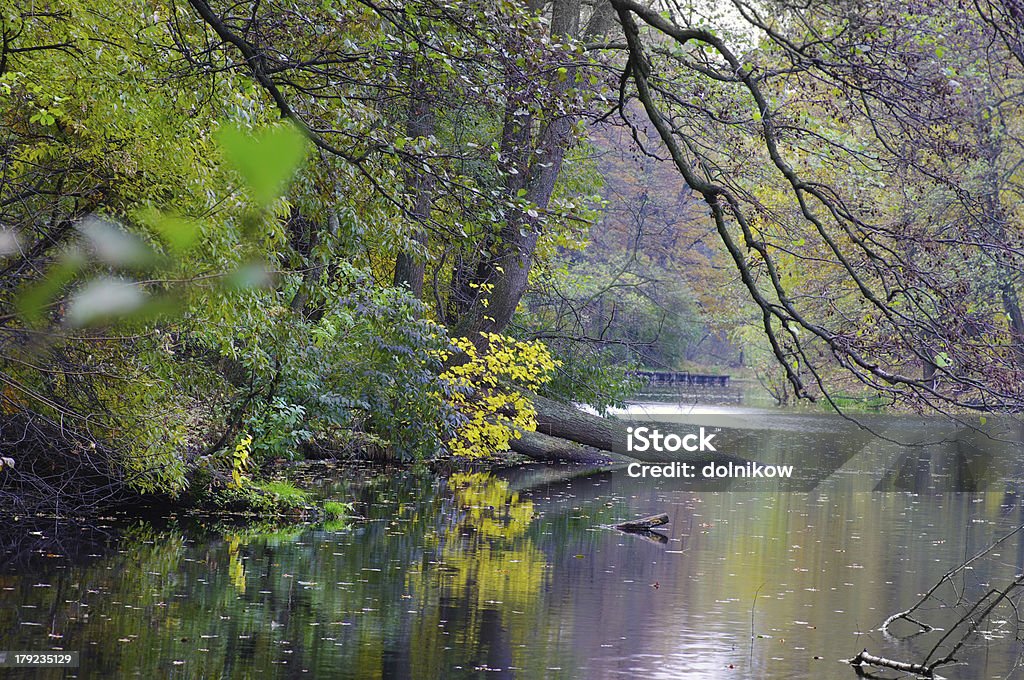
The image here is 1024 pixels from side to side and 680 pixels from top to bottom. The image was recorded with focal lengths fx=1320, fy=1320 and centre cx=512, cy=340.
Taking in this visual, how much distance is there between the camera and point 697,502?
57.9ft

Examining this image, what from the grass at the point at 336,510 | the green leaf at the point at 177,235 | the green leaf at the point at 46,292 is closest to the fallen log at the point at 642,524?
the grass at the point at 336,510

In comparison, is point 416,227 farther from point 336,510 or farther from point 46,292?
point 336,510

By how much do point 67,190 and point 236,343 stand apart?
9.82 ft

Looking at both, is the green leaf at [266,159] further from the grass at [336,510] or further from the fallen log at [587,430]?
the fallen log at [587,430]

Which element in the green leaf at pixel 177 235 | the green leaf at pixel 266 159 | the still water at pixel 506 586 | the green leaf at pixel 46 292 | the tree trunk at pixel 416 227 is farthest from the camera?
the tree trunk at pixel 416 227

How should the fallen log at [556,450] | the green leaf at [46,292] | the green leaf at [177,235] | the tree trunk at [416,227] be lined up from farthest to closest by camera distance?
the fallen log at [556,450], the tree trunk at [416,227], the green leaf at [46,292], the green leaf at [177,235]

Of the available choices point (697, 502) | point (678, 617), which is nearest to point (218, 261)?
point (678, 617)

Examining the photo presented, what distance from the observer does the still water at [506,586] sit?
830 cm

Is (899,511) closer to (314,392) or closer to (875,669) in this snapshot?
(314,392)

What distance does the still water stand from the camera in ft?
27.2

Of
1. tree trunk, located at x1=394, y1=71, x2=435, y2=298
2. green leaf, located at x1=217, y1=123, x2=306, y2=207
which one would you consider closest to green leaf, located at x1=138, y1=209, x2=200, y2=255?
green leaf, located at x1=217, y1=123, x2=306, y2=207

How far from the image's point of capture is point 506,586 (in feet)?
35.4

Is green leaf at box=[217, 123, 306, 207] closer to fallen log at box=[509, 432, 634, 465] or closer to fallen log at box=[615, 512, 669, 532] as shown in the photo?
fallen log at box=[615, 512, 669, 532]

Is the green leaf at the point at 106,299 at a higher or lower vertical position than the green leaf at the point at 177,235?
lower
